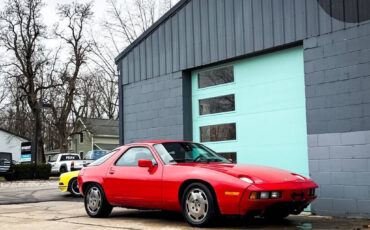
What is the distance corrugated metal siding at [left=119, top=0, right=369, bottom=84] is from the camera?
9336 mm

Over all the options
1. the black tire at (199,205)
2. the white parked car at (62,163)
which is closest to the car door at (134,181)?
the black tire at (199,205)

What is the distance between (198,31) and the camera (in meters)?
11.6

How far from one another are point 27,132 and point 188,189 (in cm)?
5852

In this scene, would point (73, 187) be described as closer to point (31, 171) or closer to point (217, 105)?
point (217, 105)

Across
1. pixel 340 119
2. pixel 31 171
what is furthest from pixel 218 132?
pixel 31 171

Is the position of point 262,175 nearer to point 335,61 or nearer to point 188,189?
point 188,189

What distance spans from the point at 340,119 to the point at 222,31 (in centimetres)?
Result: 362

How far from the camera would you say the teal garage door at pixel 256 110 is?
970 centimetres

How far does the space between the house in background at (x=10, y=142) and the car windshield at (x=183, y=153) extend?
4894cm

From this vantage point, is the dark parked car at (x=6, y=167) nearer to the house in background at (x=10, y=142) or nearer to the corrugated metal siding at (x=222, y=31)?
the corrugated metal siding at (x=222, y=31)

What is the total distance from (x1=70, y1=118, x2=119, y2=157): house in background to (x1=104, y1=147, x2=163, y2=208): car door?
1625 inches

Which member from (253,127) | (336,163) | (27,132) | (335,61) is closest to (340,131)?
(336,163)

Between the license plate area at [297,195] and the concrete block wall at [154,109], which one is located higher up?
the concrete block wall at [154,109]

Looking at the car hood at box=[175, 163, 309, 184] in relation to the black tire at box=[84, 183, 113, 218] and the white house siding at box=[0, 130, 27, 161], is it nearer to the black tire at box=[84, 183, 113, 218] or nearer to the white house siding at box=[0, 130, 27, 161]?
the black tire at box=[84, 183, 113, 218]
